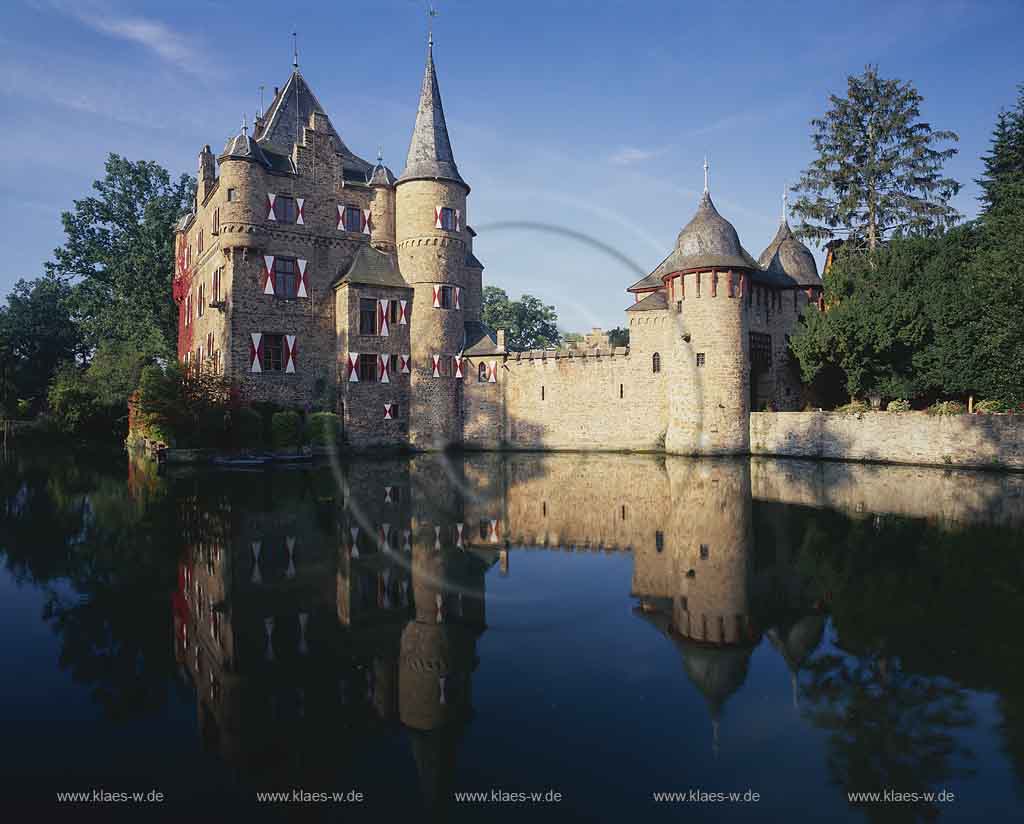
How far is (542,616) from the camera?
6977mm

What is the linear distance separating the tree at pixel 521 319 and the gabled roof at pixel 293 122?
88.3 feet

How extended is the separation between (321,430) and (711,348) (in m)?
14.6

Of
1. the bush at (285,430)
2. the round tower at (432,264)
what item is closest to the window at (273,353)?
the bush at (285,430)

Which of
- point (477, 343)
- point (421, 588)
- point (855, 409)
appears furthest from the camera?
point (477, 343)

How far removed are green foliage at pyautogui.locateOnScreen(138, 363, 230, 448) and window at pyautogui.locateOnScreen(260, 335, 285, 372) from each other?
3.28m

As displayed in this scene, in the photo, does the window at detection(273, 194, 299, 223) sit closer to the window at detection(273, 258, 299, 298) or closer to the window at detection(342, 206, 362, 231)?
the window at detection(273, 258, 299, 298)

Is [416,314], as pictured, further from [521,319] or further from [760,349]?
[521,319]

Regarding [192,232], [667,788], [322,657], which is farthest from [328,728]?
[192,232]

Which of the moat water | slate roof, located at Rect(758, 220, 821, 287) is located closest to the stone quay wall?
slate roof, located at Rect(758, 220, 821, 287)

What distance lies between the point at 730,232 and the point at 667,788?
80.2 ft

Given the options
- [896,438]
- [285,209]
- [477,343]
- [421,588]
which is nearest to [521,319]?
Result: [477,343]

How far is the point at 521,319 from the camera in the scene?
198 feet

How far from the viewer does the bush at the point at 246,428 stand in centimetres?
2444

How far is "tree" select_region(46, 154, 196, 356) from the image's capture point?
37219mm
